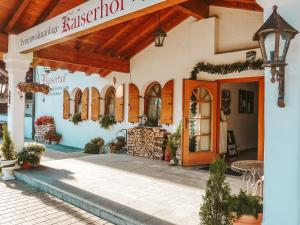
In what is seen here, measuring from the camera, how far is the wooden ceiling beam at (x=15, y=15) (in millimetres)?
5391

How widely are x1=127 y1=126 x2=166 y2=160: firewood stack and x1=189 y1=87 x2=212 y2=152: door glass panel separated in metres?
1.07

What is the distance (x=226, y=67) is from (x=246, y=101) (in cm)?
347

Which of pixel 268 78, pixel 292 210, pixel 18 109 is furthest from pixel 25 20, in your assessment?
pixel 292 210

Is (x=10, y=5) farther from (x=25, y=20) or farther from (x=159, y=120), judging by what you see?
(x=159, y=120)

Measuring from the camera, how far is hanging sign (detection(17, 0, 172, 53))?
362cm

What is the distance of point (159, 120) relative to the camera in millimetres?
7965

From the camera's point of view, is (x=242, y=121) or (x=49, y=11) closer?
(x=49, y=11)

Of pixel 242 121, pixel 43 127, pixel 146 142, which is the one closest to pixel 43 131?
pixel 43 127

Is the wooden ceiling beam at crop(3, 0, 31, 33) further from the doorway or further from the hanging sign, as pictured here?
the doorway

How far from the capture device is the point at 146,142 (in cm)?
769

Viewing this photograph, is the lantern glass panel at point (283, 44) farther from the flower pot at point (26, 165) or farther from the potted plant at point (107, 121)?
the potted plant at point (107, 121)

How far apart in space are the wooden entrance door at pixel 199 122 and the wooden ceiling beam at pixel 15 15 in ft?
11.5

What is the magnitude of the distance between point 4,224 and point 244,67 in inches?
195

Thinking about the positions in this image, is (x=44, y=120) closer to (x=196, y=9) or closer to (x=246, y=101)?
(x=246, y=101)
